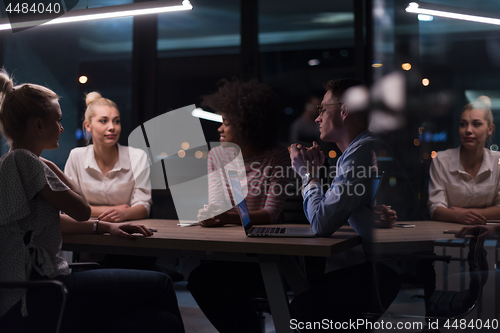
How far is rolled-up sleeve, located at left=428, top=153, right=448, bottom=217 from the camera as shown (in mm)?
1593

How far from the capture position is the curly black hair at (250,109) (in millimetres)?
2646

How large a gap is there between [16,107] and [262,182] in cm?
126

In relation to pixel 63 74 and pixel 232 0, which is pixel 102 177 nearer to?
pixel 63 74

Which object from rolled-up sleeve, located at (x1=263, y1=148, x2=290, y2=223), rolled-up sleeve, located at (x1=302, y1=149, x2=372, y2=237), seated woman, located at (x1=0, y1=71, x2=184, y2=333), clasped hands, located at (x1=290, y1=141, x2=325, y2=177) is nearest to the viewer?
seated woman, located at (x1=0, y1=71, x2=184, y2=333)

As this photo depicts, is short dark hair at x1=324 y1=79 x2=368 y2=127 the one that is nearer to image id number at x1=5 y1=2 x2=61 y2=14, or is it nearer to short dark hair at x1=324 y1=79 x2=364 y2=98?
short dark hair at x1=324 y1=79 x2=364 y2=98

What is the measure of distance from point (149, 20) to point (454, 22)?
270cm

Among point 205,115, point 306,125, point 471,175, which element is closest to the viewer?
point 471,175

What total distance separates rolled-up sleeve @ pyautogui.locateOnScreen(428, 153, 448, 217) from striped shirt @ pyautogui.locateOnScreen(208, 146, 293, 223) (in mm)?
749

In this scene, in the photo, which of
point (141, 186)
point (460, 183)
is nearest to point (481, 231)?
point (460, 183)

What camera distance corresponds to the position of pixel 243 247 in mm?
1429

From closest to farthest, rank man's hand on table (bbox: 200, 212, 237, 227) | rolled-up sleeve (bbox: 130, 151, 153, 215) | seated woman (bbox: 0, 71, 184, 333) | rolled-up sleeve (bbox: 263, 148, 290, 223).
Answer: seated woman (bbox: 0, 71, 184, 333)
man's hand on table (bbox: 200, 212, 237, 227)
rolled-up sleeve (bbox: 263, 148, 290, 223)
rolled-up sleeve (bbox: 130, 151, 153, 215)

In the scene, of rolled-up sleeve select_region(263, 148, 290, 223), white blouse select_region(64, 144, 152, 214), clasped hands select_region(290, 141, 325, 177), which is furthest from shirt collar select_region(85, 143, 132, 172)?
clasped hands select_region(290, 141, 325, 177)

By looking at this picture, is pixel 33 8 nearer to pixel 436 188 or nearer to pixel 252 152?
pixel 252 152
